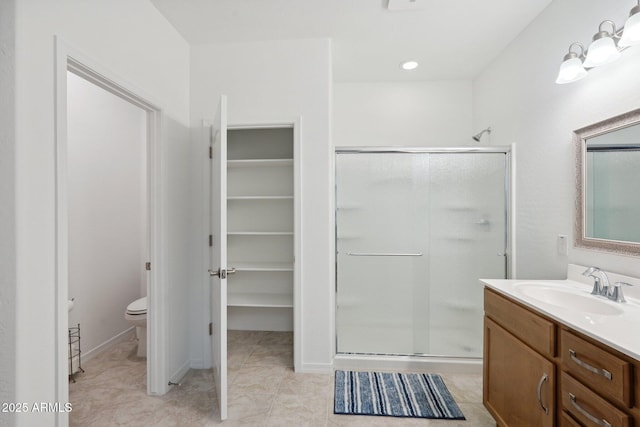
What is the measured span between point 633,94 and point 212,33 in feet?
8.59

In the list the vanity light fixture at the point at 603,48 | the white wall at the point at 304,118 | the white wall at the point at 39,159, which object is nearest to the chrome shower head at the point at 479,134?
the vanity light fixture at the point at 603,48

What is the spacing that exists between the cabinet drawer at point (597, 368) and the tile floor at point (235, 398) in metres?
0.95

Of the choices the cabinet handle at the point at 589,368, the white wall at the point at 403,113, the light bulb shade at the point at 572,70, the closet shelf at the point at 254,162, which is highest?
the white wall at the point at 403,113

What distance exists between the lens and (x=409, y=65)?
2635 mm

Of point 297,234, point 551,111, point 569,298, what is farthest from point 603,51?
point 297,234

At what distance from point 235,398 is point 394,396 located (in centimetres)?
110

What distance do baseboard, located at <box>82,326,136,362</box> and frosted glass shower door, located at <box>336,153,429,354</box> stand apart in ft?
7.18

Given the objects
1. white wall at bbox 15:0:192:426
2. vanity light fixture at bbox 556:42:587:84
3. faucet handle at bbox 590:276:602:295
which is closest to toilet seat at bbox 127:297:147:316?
white wall at bbox 15:0:192:426

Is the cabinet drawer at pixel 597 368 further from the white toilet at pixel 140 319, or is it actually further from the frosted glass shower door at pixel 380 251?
the white toilet at pixel 140 319

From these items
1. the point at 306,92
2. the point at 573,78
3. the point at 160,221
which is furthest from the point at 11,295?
the point at 573,78

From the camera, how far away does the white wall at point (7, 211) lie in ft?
3.43

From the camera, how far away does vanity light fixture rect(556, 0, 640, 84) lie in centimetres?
118

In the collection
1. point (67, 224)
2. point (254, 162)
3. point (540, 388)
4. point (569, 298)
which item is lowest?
point (540, 388)

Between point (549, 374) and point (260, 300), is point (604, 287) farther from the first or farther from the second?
point (260, 300)
